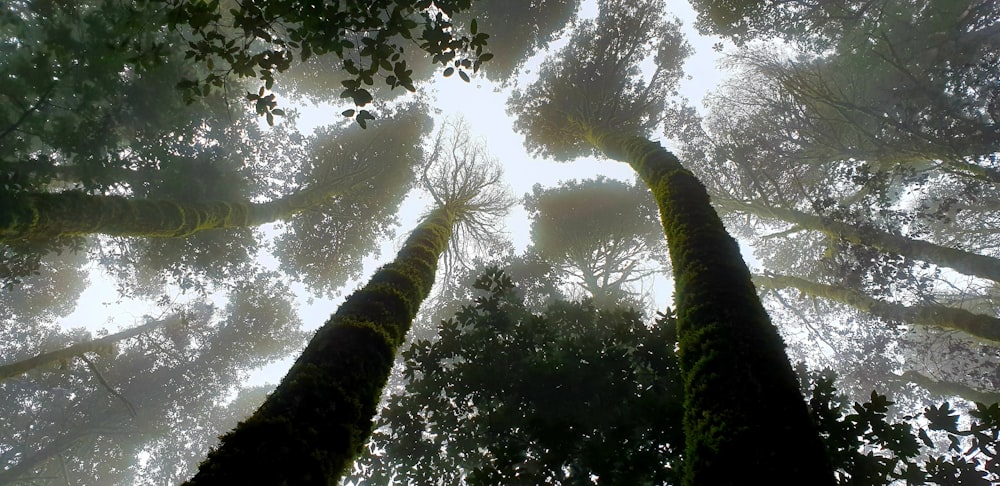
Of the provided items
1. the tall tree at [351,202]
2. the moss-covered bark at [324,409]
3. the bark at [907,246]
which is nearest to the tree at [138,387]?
the tall tree at [351,202]

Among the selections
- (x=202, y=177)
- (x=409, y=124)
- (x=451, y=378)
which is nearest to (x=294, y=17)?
(x=451, y=378)

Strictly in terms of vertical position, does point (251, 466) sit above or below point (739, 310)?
below

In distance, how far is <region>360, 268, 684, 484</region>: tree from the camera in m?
6.08

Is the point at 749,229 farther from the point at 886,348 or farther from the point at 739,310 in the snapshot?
the point at 739,310

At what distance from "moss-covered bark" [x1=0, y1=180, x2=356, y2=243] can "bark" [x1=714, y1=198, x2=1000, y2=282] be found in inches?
623

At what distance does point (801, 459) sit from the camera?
2.61m

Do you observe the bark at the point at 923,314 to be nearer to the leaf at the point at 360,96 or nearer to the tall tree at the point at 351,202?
the leaf at the point at 360,96

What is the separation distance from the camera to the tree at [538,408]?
6082 millimetres

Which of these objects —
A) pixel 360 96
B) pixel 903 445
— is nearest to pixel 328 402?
pixel 360 96

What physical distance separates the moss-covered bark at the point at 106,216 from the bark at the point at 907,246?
1583 cm

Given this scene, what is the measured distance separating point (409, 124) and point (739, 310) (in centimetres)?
1807

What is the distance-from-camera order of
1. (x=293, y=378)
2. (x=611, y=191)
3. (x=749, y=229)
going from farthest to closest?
(x=749, y=229) < (x=611, y=191) < (x=293, y=378)

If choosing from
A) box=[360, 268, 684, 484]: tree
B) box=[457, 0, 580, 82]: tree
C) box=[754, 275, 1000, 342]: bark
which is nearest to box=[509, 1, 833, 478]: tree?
box=[360, 268, 684, 484]: tree

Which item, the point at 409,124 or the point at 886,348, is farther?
the point at 409,124
